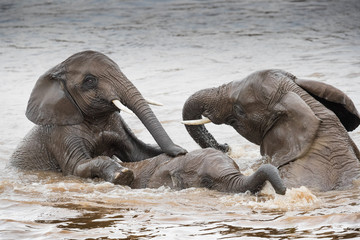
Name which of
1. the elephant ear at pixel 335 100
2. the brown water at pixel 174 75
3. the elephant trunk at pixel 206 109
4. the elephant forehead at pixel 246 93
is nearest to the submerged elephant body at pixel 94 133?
the brown water at pixel 174 75

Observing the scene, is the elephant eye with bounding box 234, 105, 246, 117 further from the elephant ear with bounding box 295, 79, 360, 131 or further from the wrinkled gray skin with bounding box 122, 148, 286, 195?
the wrinkled gray skin with bounding box 122, 148, 286, 195

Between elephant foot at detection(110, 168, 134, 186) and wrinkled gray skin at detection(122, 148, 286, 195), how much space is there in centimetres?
11

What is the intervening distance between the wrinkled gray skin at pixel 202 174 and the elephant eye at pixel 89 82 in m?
1.13

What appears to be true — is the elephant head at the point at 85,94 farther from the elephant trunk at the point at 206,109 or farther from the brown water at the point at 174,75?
the brown water at the point at 174,75

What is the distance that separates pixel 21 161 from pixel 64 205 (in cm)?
199

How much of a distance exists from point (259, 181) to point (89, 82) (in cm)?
269

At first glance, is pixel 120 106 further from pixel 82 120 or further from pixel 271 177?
pixel 271 177

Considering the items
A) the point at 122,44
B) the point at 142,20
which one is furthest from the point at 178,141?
the point at 142,20

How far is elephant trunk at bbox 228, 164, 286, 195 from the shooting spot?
824 cm

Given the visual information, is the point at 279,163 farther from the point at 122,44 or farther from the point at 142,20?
the point at 142,20

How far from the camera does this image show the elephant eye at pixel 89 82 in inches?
407

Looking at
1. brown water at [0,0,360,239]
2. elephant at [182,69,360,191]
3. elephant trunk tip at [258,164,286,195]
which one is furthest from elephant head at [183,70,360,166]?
elephant trunk tip at [258,164,286,195]

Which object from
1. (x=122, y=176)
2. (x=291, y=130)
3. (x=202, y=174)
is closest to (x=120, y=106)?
(x=122, y=176)

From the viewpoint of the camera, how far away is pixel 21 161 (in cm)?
1088
